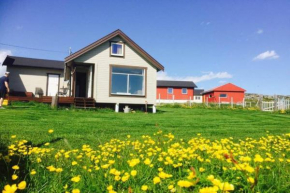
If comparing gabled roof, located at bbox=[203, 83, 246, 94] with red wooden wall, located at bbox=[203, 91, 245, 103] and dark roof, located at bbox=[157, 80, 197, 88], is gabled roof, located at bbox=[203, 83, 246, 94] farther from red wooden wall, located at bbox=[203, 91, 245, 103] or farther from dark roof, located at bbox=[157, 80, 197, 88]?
dark roof, located at bbox=[157, 80, 197, 88]

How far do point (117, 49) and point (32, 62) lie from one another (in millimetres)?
11891

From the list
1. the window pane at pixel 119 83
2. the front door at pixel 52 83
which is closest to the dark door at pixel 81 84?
the front door at pixel 52 83

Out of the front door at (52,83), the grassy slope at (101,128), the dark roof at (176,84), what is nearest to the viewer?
the grassy slope at (101,128)

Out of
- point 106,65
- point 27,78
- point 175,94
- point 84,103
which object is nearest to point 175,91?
point 175,94

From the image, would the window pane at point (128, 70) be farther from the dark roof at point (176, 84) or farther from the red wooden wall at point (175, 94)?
the red wooden wall at point (175, 94)

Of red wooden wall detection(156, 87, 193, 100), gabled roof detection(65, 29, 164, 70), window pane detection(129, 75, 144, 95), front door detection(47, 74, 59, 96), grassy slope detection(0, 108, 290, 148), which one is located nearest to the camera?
grassy slope detection(0, 108, 290, 148)

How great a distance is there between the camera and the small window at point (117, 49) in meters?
15.6

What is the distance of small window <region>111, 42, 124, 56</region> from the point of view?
1560cm

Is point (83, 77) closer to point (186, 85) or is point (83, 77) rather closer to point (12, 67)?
point (12, 67)

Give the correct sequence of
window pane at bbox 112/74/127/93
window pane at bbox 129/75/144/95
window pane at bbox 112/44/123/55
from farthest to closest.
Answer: window pane at bbox 129/75/144/95 → window pane at bbox 112/44/123/55 → window pane at bbox 112/74/127/93

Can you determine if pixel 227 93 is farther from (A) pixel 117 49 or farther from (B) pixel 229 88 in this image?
(A) pixel 117 49

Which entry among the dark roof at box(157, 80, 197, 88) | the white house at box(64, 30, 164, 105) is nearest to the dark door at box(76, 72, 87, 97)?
the white house at box(64, 30, 164, 105)

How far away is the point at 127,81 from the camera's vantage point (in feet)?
52.1

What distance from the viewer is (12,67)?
2097cm
